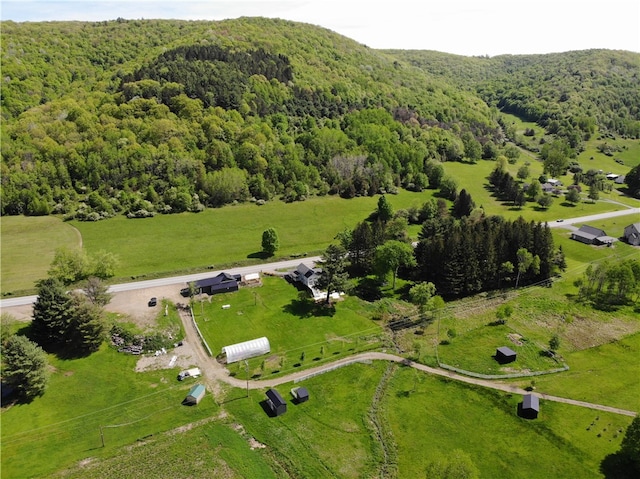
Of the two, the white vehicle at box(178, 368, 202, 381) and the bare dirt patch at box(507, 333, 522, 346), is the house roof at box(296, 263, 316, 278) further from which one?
the bare dirt patch at box(507, 333, 522, 346)

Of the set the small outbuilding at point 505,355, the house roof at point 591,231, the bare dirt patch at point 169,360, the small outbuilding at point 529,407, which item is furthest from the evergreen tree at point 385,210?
the small outbuilding at point 529,407

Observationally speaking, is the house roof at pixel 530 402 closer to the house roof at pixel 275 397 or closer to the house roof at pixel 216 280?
the house roof at pixel 275 397

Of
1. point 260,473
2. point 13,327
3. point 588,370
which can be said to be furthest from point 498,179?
point 13,327

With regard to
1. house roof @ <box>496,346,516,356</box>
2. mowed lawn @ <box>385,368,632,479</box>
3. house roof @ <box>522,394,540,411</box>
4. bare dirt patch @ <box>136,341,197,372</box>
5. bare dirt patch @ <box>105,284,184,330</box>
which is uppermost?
house roof @ <box>496,346,516,356</box>

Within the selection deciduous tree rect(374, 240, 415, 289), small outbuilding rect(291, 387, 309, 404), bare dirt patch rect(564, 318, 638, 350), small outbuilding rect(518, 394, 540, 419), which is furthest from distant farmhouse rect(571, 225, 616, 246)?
small outbuilding rect(291, 387, 309, 404)

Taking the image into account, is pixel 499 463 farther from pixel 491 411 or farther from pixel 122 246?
pixel 122 246

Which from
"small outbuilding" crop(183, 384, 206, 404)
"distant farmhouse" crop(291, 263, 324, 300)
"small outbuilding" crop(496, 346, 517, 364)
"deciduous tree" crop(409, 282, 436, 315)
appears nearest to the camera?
"small outbuilding" crop(183, 384, 206, 404)

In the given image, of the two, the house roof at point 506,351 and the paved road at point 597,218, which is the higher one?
the paved road at point 597,218
